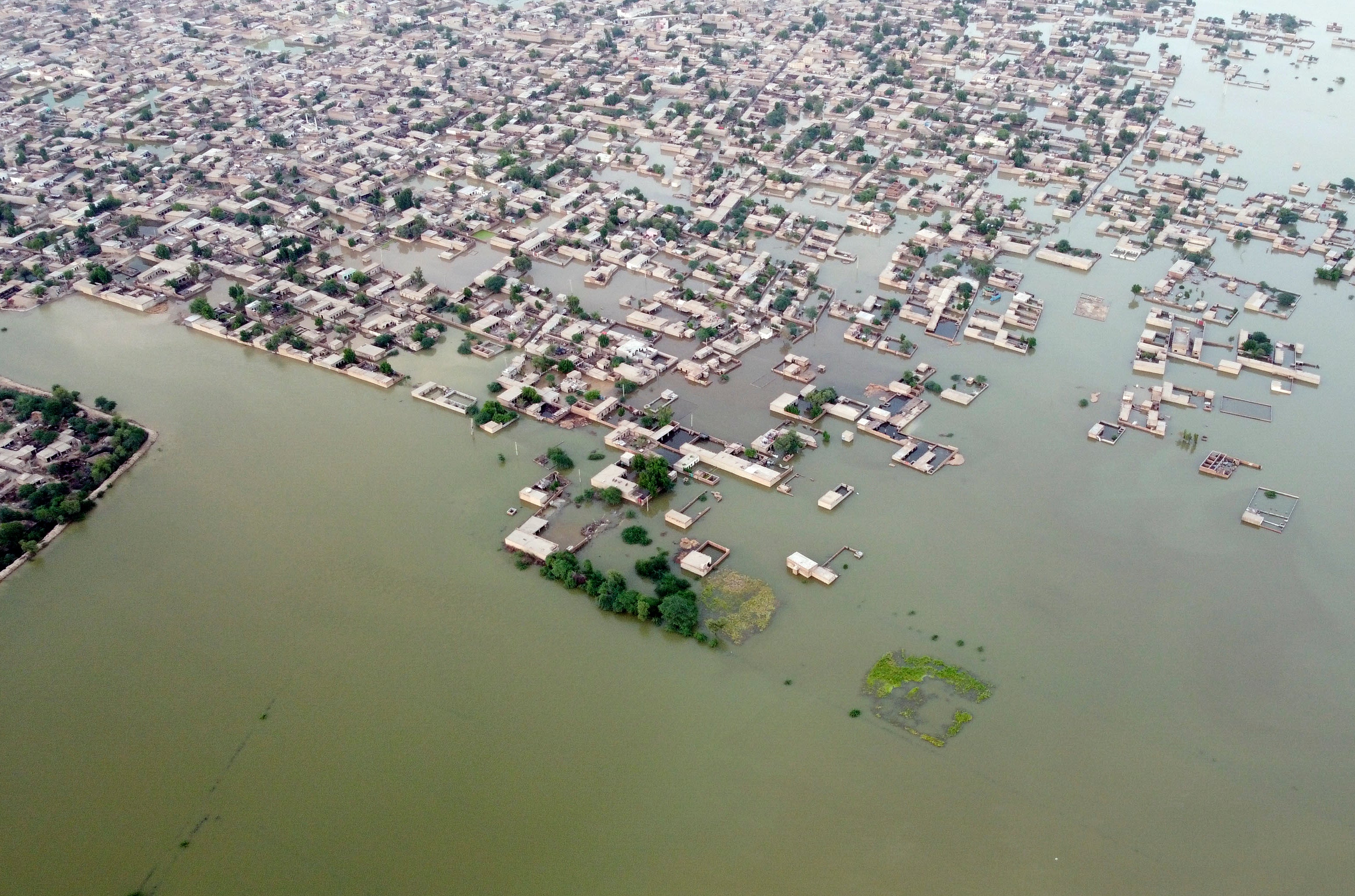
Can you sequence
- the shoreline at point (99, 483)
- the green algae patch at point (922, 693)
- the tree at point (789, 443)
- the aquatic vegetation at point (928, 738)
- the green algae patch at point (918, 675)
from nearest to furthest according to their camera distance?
the aquatic vegetation at point (928, 738), the green algae patch at point (922, 693), the green algae patch at point (918, 675), the shoreline at point (99, 483), the tree at point (789, 443)

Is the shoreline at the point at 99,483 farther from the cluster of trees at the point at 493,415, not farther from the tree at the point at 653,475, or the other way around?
the tree at the point at 653,475

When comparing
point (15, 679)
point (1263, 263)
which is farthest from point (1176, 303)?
point (15, 679)

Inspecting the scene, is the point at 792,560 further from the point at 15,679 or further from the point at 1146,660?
the point at 15,679

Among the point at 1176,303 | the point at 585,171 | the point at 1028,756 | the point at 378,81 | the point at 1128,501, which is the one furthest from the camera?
the point at 378,81

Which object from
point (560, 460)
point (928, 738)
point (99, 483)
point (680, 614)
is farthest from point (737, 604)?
point (99, 483)


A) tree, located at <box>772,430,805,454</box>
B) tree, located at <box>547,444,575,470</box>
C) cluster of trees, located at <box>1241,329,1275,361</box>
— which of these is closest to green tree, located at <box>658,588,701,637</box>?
tree, located at <box>547,444,575,470</box>

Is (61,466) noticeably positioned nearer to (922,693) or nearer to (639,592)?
(639,592)

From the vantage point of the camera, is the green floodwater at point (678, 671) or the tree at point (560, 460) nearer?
the green floodwater at point (678, 671)

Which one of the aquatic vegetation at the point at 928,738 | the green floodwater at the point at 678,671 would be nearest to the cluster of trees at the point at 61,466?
the green floodwater at the point at 678,671
